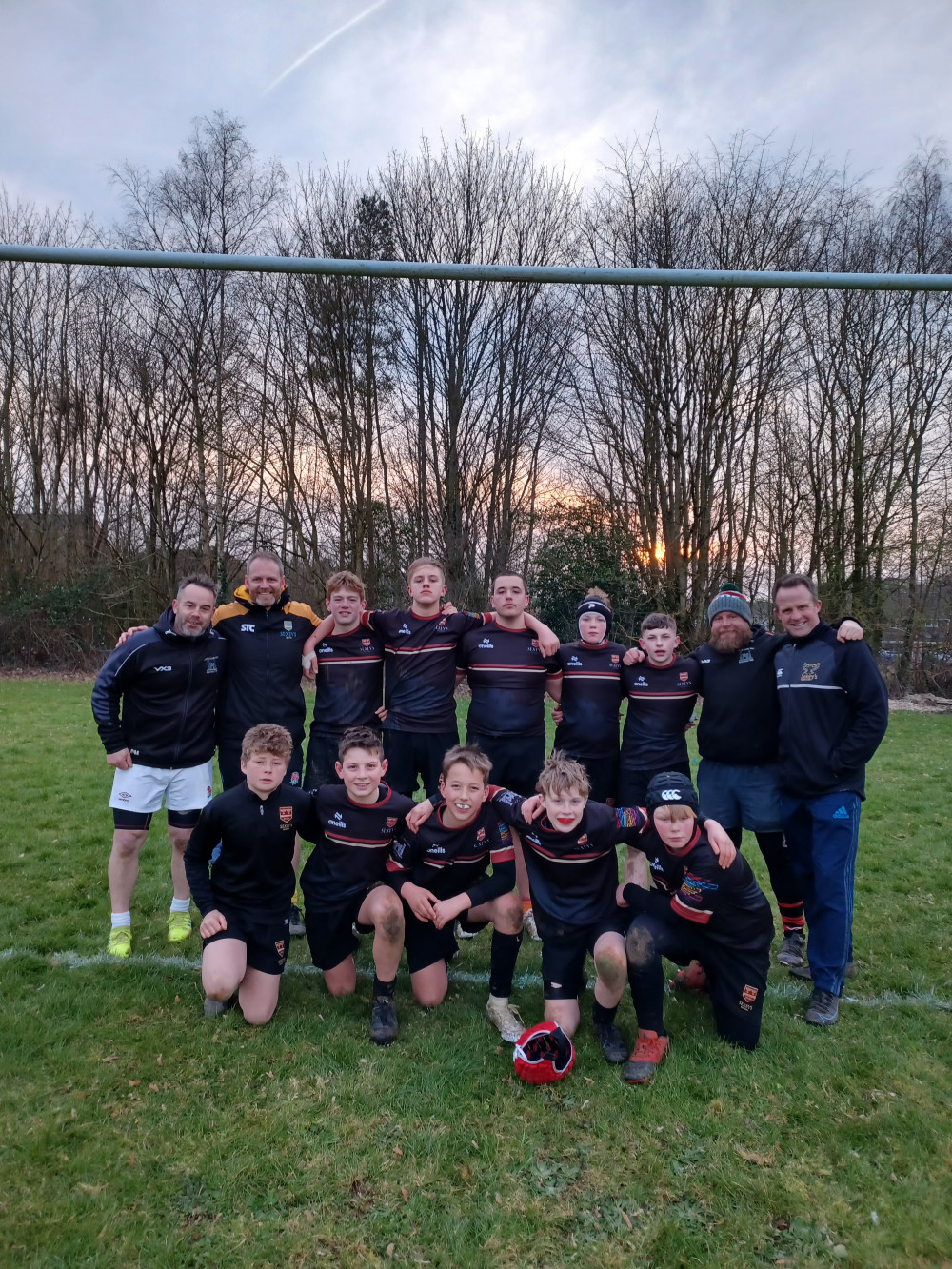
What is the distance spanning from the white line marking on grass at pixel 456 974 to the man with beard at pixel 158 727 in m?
0.14

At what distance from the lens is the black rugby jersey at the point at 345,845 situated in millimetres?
3643

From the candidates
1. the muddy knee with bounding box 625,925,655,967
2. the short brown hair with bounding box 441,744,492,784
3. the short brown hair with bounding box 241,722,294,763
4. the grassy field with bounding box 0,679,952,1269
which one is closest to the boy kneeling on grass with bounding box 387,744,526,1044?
the short brown hair with bounding box 441,744,492,784

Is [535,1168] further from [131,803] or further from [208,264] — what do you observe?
[208,264]

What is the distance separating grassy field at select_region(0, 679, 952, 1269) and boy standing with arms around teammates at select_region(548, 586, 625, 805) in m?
1.15

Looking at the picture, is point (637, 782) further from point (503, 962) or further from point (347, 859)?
point (347, 859)

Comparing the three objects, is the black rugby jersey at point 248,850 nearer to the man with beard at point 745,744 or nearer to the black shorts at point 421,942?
the black shorts at point 421,942

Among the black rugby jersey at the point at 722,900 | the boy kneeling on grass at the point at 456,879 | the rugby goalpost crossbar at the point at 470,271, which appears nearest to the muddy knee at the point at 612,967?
the black rugby jersey at the point at 722,900

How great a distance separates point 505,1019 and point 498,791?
1049mm

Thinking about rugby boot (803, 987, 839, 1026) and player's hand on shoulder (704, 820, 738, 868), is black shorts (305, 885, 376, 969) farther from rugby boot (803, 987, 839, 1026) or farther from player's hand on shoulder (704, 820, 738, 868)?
rugby boot (803, 987, 839, 1026)

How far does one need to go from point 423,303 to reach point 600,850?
1782cm

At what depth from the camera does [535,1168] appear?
8.32 feet

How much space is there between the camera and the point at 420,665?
180 inches

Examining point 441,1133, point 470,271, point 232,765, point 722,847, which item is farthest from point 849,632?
point 232,765

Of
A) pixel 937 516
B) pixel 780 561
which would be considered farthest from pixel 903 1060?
pixel 937 516
